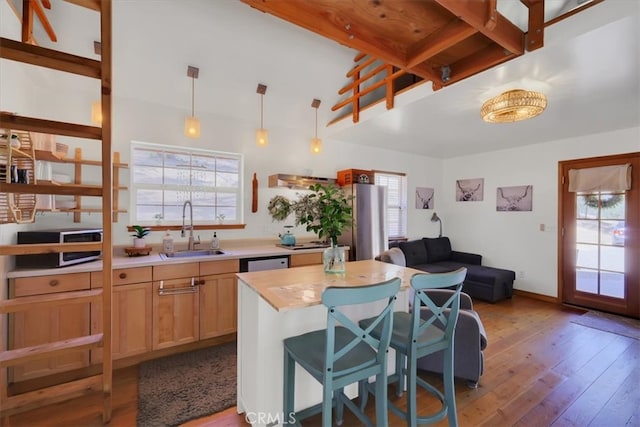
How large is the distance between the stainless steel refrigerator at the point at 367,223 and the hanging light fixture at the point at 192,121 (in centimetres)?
223

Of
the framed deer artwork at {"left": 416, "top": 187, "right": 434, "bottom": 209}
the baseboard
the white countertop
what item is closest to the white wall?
the baseboard

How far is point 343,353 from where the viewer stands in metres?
1.29

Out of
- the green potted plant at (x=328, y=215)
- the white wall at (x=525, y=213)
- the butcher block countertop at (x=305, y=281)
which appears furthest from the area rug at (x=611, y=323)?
the green potted plant at (x=328, y=215)

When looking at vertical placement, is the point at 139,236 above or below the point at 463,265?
above

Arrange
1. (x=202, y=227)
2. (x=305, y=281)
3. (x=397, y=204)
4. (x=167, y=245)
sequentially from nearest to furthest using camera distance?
(x=305, y=281) < (x=167, y=245) < (x=202, y=227) < (x=397, y=204)

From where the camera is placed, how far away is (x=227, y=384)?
218 centimetres

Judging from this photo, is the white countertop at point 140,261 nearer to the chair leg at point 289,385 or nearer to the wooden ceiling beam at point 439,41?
the chair leg at point 289,385

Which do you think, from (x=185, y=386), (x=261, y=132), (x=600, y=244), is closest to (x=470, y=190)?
(x=600, y=244)

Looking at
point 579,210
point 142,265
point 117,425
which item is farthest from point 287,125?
point 579,210

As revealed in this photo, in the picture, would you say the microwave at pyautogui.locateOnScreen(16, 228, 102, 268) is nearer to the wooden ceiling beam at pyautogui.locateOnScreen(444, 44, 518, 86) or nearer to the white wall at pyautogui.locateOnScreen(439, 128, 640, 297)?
the wooden ceiling beam at pyautogui.locateOnScreen(444, 44, 518, 86)

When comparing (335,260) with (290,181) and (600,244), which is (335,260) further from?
(600,244)

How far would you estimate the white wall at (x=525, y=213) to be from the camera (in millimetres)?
3966

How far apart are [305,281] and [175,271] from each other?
1538 mm

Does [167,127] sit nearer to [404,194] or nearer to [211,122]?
[211,122]
